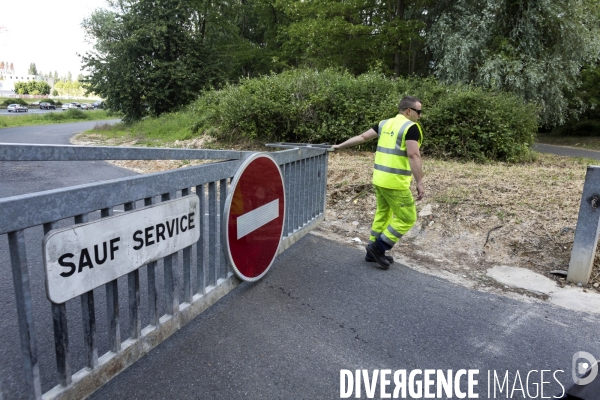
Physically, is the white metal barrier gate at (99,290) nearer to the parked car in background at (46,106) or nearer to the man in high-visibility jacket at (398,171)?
the man in high-visibility jacket at (398,171)

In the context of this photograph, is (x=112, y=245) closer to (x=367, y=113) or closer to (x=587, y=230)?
(x=587, y=230)

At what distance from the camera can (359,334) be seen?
131 inches

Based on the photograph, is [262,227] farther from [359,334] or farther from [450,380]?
[450,380]

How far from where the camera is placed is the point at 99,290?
3855 millimetres

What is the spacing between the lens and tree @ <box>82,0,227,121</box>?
1070 inches

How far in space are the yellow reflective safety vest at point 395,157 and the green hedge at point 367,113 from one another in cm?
653

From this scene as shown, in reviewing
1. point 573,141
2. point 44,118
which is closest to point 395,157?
point 573,141

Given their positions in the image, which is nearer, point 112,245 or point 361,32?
point 112,245

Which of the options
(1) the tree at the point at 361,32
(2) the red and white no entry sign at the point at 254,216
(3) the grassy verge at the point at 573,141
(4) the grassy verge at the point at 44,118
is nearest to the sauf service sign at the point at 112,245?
(2) the red and white no entry sign at the point at 254,216

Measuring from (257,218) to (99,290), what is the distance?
151cm

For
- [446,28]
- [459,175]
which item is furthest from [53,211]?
[446,28]

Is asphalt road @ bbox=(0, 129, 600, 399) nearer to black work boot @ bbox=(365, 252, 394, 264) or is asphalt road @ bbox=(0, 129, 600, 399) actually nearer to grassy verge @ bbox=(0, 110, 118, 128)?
black work boot @ bbox=(365, 252, 394, 264)

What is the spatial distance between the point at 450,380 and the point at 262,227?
81.6 inches

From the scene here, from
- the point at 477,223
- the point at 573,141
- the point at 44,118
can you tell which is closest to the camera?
the point at 477,223
